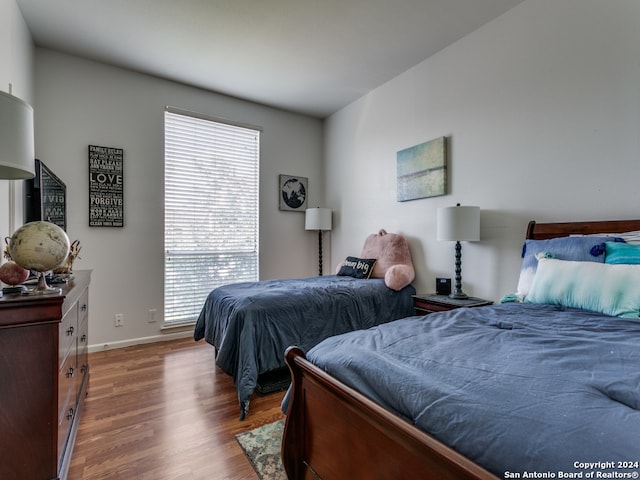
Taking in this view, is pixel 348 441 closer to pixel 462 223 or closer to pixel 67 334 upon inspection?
pixel 67 334

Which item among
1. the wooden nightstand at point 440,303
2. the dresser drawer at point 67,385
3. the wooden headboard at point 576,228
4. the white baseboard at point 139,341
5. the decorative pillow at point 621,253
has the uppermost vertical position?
the wooden headboard at point 576,228

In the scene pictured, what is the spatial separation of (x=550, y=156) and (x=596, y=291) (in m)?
1.11

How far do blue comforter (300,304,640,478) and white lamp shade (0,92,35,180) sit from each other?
1.37 metres

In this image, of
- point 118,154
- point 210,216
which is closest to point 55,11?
point 118,154

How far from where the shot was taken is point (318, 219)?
13.9 ft

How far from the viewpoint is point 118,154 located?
329 centimetres

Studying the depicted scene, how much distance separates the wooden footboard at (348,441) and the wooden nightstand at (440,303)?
155 cm

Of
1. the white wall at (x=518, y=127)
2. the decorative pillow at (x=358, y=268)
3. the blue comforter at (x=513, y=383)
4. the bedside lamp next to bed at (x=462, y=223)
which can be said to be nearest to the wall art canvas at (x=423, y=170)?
the white wall at (x=518, y=127)

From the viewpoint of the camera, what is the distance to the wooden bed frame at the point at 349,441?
28.8 inches

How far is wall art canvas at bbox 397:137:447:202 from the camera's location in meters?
3.00

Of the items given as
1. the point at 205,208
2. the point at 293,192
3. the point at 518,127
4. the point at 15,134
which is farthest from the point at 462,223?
the point at 205,208

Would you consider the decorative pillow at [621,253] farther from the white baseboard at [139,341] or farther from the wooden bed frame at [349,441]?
the white baseboard at [139,341]

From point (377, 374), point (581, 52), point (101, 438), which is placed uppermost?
point (581, 52)

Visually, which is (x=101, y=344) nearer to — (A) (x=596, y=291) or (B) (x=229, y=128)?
(B) (x=229, y=128)
